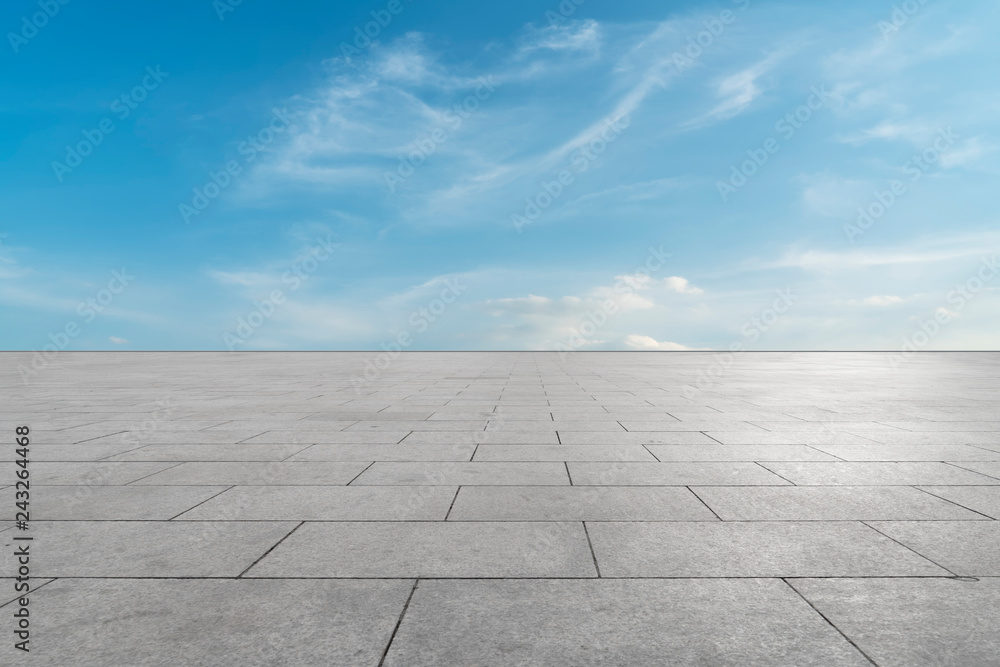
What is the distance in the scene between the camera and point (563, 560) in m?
4.07

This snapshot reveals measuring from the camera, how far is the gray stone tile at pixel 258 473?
6.32 metres

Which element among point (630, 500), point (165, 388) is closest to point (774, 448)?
point (630, 500)

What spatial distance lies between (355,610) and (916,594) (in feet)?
11.8

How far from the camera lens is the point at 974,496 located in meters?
5.68

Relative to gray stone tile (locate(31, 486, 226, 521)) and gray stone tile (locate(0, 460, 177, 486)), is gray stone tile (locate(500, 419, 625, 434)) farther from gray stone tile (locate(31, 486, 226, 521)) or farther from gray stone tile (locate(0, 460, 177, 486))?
gray stone tile (locate(0, 460, 177, 486))

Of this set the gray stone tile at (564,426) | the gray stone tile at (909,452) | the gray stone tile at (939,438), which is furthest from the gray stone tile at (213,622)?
the gray stone tile at (939,438)

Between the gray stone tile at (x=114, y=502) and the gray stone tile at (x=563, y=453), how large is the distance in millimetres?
3329

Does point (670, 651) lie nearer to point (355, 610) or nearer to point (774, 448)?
point (355, 610)

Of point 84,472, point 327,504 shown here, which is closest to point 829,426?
point 327,504

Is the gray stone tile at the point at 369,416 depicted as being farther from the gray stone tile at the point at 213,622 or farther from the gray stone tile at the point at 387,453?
Answer: the gray stone tile at the point at 213,622

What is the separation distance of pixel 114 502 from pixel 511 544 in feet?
13.9

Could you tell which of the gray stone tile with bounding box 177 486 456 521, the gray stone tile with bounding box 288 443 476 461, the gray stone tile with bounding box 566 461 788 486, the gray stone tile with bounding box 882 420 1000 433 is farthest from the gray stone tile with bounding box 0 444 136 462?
the gray stone tile with bounding box 882 420 1000 433

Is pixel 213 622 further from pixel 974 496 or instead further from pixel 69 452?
pixel 974 496

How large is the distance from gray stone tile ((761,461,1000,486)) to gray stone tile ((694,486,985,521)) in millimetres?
263
